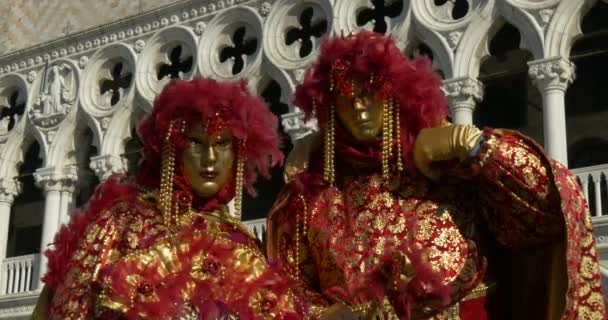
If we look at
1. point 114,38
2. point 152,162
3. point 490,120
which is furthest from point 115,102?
point 152,162

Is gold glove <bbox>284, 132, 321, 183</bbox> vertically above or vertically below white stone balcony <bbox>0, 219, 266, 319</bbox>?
below

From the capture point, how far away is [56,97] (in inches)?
374

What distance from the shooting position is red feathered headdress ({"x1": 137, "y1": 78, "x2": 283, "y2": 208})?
7.82 feet

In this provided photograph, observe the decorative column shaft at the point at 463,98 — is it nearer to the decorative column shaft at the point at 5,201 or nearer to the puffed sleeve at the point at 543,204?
the puffed sleeve at the point at 543,204

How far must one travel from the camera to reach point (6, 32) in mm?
10625

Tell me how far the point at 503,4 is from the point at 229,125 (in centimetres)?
494

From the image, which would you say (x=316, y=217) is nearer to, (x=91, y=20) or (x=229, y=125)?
(x=229, y=125)

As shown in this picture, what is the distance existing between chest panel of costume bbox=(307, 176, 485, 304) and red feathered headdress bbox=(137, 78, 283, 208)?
24 cm

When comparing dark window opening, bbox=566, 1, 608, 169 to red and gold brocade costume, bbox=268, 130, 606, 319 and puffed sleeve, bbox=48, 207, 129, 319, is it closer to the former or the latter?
Answer: red and gold brocade costume, bbox=268, 130, 606, 319

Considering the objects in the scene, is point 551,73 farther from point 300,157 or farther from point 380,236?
point 380,236

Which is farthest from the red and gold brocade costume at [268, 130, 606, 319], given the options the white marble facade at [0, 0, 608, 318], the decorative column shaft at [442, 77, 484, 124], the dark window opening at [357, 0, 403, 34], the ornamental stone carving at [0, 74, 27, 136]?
the ornamental stone carving at [0, 74, 27, 136]

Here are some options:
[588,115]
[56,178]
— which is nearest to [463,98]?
[588,115]

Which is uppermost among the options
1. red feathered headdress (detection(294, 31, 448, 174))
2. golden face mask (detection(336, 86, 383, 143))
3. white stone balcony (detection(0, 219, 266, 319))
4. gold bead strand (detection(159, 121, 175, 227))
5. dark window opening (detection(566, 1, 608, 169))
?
dark window opening (detection(566, 1, 608, 169))

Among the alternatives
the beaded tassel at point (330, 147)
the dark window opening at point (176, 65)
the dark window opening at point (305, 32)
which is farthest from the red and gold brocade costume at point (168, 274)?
the dark window opening at point (176, 65)
